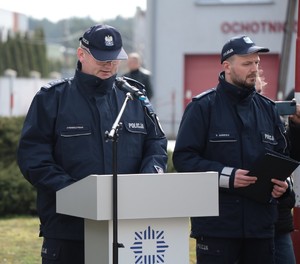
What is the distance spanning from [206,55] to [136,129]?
2431 cm

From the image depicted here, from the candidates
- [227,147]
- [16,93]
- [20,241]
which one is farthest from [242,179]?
[16,93]

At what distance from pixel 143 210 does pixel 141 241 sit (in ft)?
0.61

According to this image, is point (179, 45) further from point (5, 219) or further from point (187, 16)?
point (5, 219)

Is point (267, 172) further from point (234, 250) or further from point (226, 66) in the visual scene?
point (226, 66)

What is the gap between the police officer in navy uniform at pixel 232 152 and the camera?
5652mm

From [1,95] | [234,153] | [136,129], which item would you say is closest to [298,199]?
[234,153]

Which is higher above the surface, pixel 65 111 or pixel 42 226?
pixel 65 111

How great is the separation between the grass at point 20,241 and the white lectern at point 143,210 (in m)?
4.07

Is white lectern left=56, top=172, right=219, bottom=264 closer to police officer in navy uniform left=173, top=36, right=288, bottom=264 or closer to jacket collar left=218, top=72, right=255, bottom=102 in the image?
police officer in navy uniform left=173, top=36, right=288, bottom=264

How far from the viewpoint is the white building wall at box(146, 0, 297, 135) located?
94.6ft

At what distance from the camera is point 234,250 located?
5703 millimetres

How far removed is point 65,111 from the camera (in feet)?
17.3

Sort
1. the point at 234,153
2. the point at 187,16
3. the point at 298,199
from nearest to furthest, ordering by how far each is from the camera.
→ the point at 234,153, the point at 298,199, the point at 187,16

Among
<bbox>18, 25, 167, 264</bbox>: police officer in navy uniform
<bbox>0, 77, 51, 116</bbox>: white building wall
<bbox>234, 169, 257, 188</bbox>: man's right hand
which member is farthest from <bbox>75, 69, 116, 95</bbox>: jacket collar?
<bbox>0, 77, 51, 116</bbox>: white building wall
